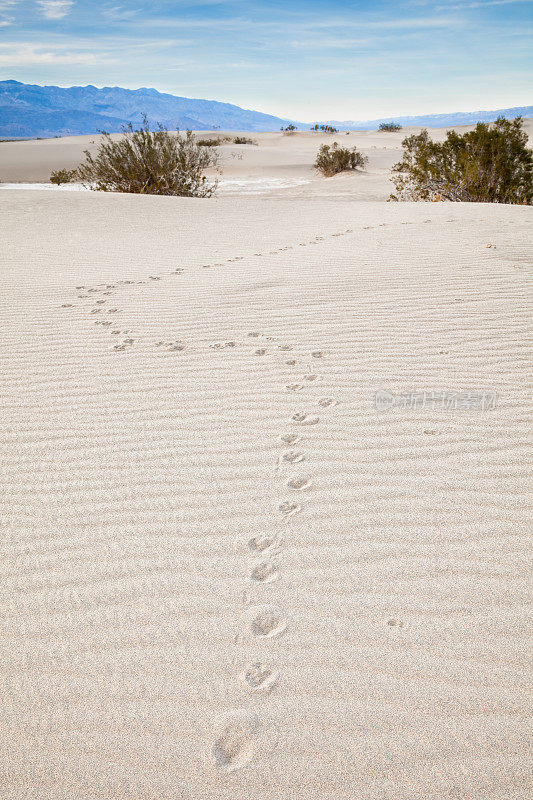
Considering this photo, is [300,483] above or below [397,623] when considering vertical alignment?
above

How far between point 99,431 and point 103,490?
1.81 feet

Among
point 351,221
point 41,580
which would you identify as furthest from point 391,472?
point 351,221

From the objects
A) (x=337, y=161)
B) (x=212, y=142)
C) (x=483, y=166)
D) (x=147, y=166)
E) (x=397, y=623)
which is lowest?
(x=397, y=623)

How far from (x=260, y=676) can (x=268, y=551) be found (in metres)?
0.52

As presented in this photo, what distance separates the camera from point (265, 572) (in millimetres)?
1947

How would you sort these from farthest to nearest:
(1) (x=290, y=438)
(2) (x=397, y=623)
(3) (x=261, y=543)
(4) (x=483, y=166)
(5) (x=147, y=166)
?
(5) (x=147, y=166), (4) (x=483, y=166), (1) (x=290, y=438), (3) (x=261, y=543), (2) (x=397, y=623)

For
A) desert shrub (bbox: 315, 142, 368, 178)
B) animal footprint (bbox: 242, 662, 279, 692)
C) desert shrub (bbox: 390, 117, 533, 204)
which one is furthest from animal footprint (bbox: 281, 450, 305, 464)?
desert shrub (bbox: 315, 142, 368, 178)

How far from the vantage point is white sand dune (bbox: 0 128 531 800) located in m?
1.40

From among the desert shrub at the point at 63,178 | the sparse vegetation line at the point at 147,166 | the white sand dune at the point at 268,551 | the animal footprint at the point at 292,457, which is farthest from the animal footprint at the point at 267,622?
the desert shrub at the point at 63,178

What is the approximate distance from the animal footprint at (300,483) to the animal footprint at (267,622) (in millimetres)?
666

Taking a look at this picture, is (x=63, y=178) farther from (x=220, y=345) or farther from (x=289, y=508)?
(x=289, y=508)

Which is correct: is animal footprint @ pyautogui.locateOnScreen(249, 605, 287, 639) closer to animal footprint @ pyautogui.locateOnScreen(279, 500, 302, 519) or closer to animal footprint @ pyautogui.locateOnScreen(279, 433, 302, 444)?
animal footprint @ pyautogui.locateOnScreen(279, 500, 302, 519)

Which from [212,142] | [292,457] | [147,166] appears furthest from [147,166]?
[212,142]

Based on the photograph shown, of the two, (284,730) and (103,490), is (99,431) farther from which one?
(284,730)
